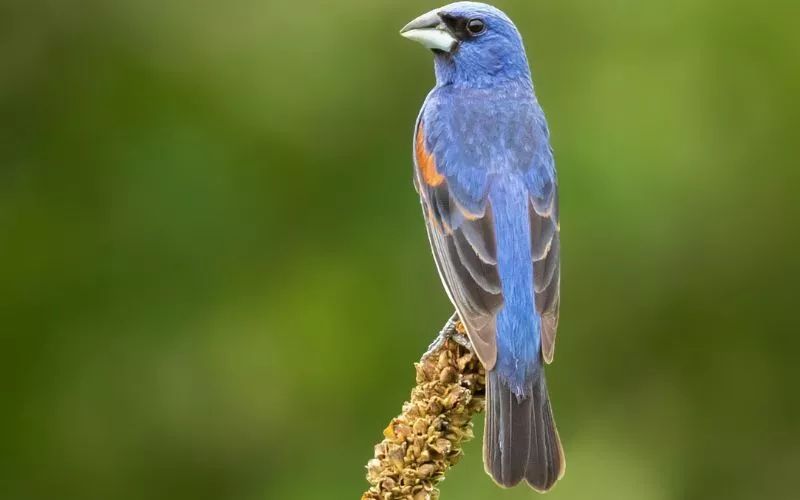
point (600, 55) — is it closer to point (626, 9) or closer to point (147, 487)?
point (626, 9)

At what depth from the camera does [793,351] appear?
328 inches

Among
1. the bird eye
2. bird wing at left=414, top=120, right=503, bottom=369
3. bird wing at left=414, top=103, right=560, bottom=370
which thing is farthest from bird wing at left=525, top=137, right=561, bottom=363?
the bird eye

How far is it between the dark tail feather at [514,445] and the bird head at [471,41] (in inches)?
69.0

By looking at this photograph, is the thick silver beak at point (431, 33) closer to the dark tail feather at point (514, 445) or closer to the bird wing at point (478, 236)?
the bird wing at point (478, 236)

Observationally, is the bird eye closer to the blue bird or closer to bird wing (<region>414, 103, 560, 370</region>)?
the blue bird

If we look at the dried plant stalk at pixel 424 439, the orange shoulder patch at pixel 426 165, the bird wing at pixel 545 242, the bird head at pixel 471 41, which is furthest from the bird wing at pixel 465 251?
the bird head at pixel 471 41

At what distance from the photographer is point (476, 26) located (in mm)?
6691

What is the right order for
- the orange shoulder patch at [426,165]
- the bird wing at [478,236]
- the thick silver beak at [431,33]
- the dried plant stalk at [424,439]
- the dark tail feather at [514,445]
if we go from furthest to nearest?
the thick silver beak at [431,33] → the orange shoulder patch at [426,165] → the bird wing at [478,236] → the dark tail feather at [514,445] → the dried plant stalk at [424,439]

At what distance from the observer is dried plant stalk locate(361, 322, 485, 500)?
14.8 ft

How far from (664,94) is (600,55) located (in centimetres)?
42

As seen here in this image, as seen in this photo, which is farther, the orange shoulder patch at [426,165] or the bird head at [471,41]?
the bird head at [471,41]

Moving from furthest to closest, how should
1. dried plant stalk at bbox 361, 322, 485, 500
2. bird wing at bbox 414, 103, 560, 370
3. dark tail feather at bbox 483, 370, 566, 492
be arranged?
bird wing at bbox 414, 103, 560, 370
dark tail feather at bbox 483, 370, 566, 492
dried plant stalk at bbox 361, 322, 485, 500

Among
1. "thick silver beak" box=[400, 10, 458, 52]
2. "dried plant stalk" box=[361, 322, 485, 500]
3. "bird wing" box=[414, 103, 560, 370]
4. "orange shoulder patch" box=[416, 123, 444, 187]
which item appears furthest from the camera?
"thick silver beak" box=[400, 10, 458, 52]

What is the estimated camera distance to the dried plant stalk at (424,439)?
14.8 ft
